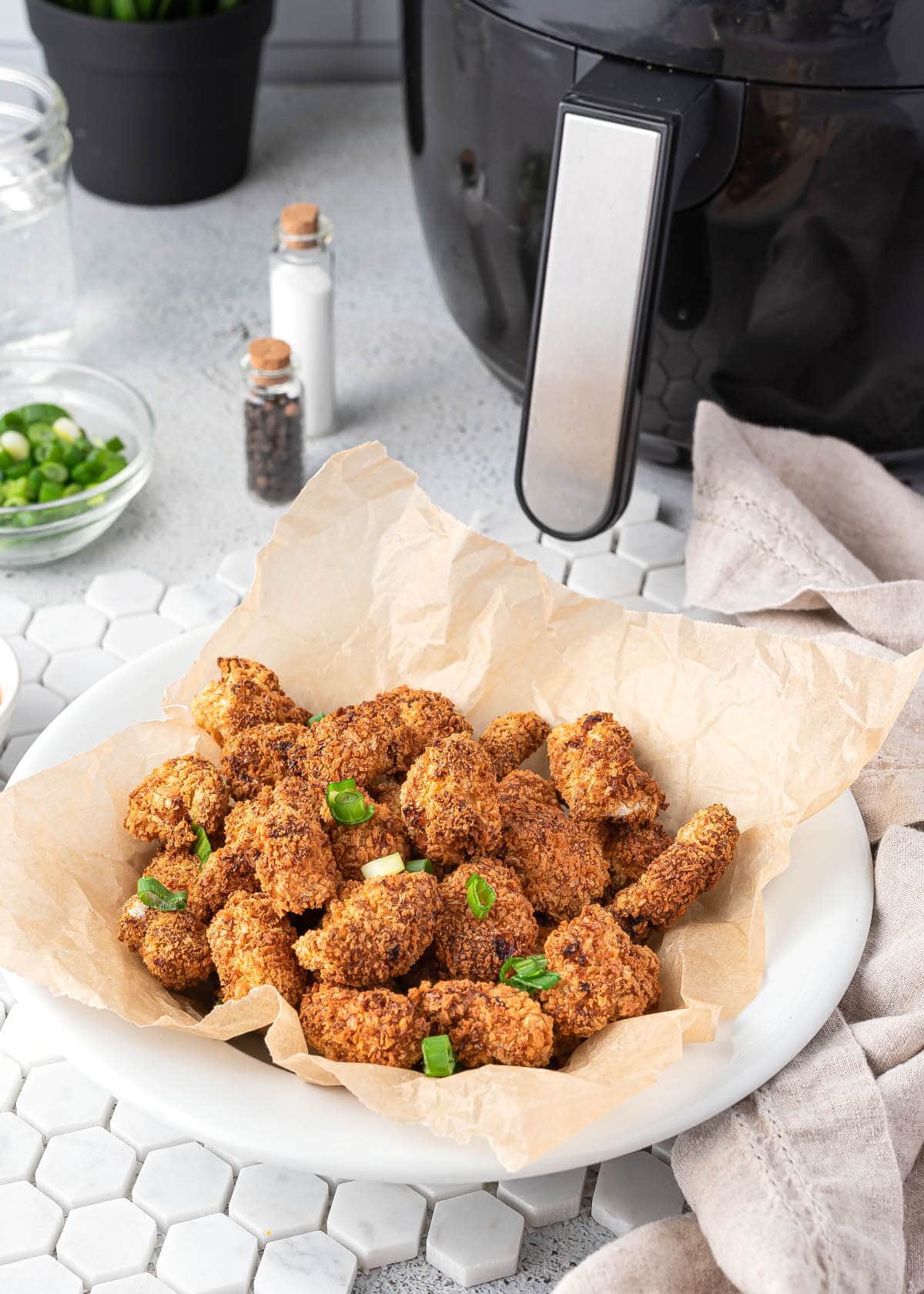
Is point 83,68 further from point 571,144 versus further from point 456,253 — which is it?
point 571,144

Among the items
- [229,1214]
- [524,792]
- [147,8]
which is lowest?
[229,1214]

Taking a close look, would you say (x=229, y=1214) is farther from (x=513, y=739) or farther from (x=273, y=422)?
(x=273, y=422)

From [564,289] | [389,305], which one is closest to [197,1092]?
[564,289]

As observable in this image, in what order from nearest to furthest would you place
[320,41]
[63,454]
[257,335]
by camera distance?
[63,454] < [257,335] < [320,41]

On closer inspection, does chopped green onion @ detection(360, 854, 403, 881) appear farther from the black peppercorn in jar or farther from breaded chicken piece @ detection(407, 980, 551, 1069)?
the black peppercorn in jar

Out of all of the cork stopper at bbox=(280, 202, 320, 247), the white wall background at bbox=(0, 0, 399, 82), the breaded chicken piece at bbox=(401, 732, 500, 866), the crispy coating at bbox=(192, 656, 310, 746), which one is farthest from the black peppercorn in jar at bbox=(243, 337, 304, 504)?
the white wall background at bbox=(0, 0, 399, 82)

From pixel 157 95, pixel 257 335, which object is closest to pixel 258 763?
pixel 257 335
